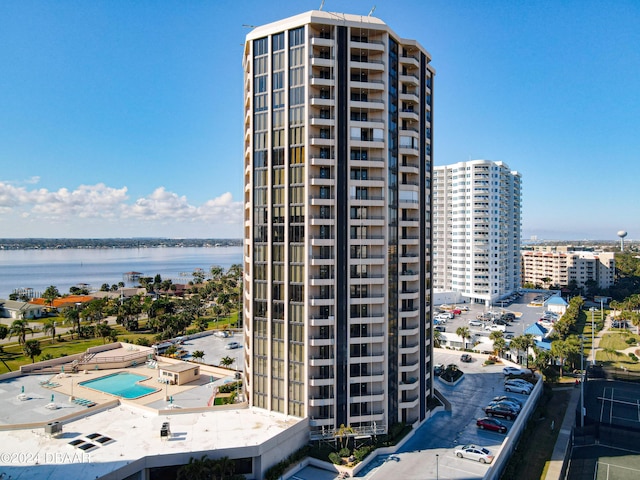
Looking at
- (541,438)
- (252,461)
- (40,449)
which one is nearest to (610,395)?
(541,438)

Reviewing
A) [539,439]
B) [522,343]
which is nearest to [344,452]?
[539,439]

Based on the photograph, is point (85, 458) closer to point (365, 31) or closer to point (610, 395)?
point (365, 31)

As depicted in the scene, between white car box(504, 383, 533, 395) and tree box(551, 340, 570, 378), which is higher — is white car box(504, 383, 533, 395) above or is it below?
below

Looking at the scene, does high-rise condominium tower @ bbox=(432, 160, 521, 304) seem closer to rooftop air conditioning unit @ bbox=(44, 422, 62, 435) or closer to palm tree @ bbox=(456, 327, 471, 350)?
palm tree @ bbox=(456, 327, 471, 350)

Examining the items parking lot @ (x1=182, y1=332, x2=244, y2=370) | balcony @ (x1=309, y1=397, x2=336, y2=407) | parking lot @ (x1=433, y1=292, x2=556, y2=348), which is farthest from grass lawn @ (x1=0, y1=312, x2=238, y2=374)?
parking lot @ (x1=433, y1=292, x2=556, y2=348)

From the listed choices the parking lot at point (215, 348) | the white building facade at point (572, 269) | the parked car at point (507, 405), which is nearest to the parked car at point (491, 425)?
the parked car at point (507, 405)

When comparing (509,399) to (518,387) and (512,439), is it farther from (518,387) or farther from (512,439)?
(512,439)

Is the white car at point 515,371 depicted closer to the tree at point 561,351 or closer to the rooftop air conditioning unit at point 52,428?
the tree at point 561,351
